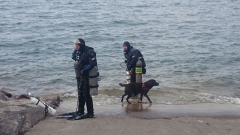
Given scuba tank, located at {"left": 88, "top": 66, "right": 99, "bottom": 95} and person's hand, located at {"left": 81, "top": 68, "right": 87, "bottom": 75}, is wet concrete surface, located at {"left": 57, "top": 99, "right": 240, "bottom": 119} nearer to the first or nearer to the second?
scuba tank, located at {"left": 88, "top": 66, "right": 99, "bottom": 95}

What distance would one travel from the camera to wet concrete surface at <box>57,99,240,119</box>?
9.38 metres

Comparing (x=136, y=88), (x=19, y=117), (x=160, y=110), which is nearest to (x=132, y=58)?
(x=136, y=88)

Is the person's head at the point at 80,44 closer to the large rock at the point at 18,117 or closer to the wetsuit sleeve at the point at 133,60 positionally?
the large rock at the point at 18,117

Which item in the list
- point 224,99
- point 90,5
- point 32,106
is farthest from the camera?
point 90,5

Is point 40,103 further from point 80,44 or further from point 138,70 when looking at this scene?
point 138,70

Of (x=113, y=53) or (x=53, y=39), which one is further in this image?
(x=53, y=39)

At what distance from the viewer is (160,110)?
9.81 m

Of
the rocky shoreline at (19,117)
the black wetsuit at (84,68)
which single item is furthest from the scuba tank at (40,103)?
the black wetsuit at (84,68)

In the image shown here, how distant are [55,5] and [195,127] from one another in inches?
1123

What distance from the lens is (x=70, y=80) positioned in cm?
1404

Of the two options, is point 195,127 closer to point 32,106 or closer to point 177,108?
point 177,108

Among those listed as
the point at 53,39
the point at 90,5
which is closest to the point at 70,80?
the point at 53,39

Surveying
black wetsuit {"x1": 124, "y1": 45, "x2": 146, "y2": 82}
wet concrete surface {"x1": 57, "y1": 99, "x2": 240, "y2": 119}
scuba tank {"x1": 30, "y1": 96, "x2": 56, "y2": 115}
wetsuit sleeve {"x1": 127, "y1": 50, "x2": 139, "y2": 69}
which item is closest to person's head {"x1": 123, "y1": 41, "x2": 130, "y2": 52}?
black wetsuit {"x1": 124, "y1": 45, "x2": 146, "y2": 82}

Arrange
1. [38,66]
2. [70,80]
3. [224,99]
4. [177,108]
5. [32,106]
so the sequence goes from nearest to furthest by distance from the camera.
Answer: [32,106] → [177,108] → [224,99] → [70,80] → [38,66]
